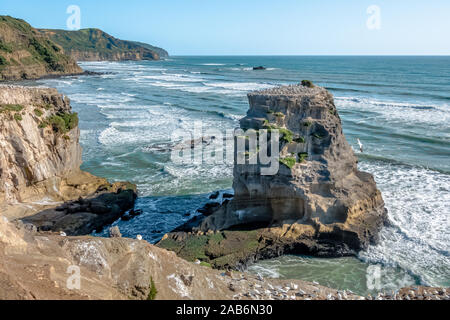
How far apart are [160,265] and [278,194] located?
7.91 m

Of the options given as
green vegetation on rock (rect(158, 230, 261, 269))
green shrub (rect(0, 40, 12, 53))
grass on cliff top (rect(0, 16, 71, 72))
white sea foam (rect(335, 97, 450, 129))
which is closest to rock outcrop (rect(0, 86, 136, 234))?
green vegetation on rock (rect(158, 230, 261, 269))

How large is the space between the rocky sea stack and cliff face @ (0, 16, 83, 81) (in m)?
73.4

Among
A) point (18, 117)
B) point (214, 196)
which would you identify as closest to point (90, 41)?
point (18, 117)

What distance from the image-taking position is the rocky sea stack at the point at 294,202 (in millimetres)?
14734

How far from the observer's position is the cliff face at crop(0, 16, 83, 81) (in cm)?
7370

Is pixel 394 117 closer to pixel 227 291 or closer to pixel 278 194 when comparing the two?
pixel 278 194

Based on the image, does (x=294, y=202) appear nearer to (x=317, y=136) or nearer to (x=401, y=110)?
(x=317, y=136)

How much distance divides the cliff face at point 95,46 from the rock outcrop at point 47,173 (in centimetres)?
14681

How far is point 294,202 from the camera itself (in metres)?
15.4
